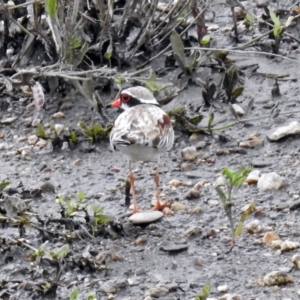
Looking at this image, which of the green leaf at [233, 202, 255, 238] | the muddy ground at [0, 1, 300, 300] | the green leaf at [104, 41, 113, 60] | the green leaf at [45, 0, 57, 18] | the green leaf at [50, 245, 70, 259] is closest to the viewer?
the green leaf at [50, 245, 70, 259]

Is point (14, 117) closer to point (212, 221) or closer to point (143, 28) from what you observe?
point (143, 28)

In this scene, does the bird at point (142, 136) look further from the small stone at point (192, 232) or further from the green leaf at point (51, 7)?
the green leaf at point (51, 7)

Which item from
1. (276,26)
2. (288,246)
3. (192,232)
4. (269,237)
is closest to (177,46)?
(276,26)

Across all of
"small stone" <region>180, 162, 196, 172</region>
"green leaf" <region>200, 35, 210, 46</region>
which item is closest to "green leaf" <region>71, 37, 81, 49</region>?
"green leaf" <region>200, 35, 210, 46</region>

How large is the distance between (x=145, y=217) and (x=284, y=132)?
1427 mm

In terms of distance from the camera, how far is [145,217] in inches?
232

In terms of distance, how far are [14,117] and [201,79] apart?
147cm

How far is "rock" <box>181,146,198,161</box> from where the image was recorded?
6762 millimetres

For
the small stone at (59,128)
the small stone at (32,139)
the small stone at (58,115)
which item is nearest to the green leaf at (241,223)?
the small stone at (59,128)

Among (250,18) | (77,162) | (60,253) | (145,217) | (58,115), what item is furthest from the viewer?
(250,18)

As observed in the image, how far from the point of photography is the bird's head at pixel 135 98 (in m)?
6.59

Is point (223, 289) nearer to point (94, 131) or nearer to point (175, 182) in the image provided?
point (175, 182)

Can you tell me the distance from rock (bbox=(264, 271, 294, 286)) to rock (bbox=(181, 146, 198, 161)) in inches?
70.9

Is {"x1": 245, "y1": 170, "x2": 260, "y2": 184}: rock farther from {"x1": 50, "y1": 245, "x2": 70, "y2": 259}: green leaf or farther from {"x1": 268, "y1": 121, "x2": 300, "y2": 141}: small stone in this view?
{"x1": 50, "y1": 245, "x2": 70, "y2": 259}: green leaf
